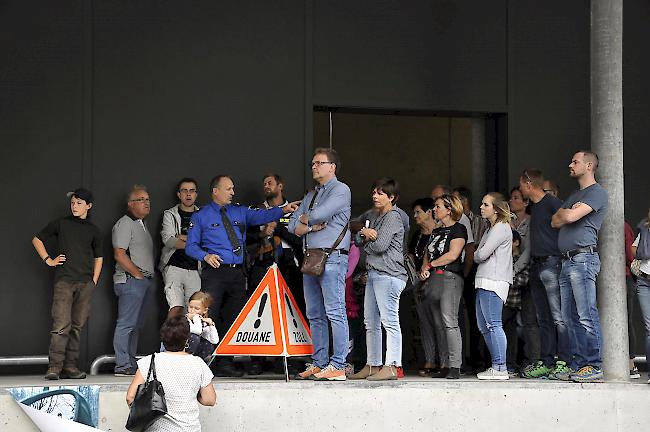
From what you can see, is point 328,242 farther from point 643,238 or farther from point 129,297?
point 643,238

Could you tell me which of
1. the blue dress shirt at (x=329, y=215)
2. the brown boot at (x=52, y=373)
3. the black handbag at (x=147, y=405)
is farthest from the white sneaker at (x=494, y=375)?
the brown boot at (x=52, y=373)

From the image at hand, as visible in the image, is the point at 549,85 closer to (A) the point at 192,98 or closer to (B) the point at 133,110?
(A) the point at 192,98

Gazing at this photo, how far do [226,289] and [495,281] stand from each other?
2.32 metres

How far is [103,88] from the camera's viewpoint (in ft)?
33.1

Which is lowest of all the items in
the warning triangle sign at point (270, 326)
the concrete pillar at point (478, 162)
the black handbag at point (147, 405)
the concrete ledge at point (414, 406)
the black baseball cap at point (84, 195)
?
the concrete ledge at point (414, 406)

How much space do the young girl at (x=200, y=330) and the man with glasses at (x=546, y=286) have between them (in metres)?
2.95

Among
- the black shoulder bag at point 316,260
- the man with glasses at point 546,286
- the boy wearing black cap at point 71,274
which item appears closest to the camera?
the black shoulder bag at point 316,260

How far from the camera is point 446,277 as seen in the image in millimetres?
9250

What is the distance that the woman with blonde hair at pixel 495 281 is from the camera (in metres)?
8.98

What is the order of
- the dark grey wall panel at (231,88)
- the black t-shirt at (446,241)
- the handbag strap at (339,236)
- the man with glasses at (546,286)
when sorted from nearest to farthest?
the handbag strap at (339,236) < the man with glasses at (546,286) < the black t-shirt at (446,241) < the dark grey wall panel at (231,88)

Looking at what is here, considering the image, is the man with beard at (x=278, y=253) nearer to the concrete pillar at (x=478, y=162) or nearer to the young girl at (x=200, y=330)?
the young girl at (x=200, y=330)

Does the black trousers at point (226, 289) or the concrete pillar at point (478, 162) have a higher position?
the concrete pillar at point (478, 162)

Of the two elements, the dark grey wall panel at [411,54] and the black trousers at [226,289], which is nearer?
the black trousers at [226,289]

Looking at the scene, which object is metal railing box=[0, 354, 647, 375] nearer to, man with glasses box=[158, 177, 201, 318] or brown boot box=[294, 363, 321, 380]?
man with glasses box=[158, 177, 201, 318]
